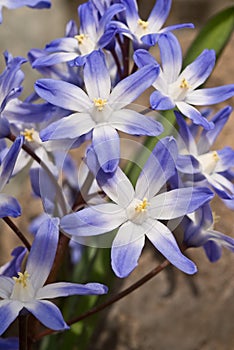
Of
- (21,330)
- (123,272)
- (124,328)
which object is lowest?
(124,328)

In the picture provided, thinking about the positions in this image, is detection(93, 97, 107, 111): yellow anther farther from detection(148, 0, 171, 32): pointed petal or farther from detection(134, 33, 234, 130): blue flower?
detection(148, 0, 171, 32): pointed petal

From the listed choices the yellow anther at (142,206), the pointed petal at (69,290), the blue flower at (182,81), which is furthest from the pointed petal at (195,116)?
the pointed petal at (69,290)

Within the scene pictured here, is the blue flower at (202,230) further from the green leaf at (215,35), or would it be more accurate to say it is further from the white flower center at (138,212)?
the green leaf at (215,35)

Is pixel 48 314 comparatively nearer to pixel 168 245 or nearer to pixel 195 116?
pixel 168 245

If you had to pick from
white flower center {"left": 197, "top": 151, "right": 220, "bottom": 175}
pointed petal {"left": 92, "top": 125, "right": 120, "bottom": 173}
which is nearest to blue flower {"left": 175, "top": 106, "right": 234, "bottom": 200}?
white flower center {"left": 197, "top": 151, "right": 220, "bottom": 175}

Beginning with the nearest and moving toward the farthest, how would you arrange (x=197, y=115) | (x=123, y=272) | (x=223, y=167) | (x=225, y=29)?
(x=123, y=272), (x=197, y=115), (x=223, y=167), (x=225, y=29)

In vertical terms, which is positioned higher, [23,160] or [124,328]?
[23,160]

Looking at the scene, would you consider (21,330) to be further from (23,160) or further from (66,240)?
(23,160)

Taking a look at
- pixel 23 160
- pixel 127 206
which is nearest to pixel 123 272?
pixel 127 206
